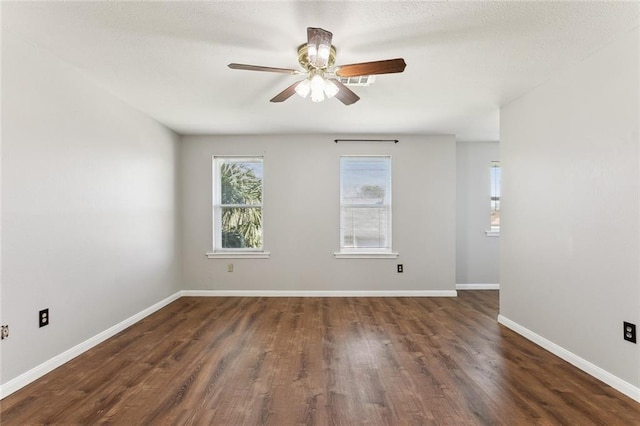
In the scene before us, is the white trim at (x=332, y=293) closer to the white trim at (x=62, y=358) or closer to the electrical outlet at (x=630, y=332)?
the white trim at (x=62, y=358)

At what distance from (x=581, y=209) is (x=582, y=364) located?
3.96 feet

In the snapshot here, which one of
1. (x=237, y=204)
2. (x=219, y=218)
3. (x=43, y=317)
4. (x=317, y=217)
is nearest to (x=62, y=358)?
(x=43, y=317)

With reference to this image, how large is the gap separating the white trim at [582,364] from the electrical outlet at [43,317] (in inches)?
162

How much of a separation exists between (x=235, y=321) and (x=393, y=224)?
2.62m

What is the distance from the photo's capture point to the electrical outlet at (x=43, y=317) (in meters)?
2.25

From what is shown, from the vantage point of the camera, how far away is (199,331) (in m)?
3.16

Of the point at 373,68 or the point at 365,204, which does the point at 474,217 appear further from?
the point at 373,68

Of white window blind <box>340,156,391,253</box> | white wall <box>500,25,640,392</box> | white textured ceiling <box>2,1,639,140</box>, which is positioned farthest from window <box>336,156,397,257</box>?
white wall <box>500,25,640,392</box>

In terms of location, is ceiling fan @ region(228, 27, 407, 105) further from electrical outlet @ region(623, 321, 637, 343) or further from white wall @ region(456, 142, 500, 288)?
white wall @ region(456, 142, 500, 288)

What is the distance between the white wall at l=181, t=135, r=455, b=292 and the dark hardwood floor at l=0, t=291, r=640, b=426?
116 cm

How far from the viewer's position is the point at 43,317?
7.47 feet

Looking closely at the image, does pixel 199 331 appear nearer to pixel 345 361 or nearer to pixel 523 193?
pixel 345 361

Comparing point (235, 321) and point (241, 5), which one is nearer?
point (241, 5)

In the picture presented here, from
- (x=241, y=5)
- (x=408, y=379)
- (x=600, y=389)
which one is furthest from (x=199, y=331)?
(x=600, y=389)
